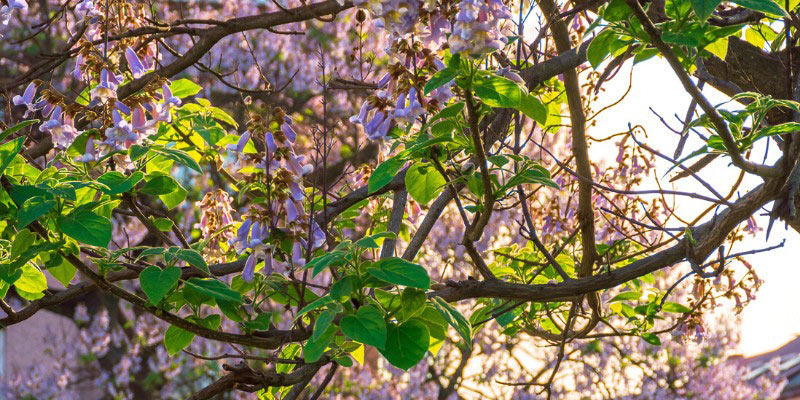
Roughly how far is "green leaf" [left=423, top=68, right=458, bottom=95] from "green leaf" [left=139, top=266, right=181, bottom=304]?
2.66ft

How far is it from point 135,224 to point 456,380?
4.68 m

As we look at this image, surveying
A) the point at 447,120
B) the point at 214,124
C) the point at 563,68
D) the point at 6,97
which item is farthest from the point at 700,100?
the point at 6,97

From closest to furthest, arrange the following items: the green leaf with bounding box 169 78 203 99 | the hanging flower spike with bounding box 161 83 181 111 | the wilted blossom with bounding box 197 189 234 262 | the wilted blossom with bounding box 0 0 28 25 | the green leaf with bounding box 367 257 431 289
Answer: the green leaf with bounding box 367 257 431 289 → the hanging flower spike with bounding box 161 83 181 111 → the green leaf with bounding box 169 78 203 99 → the wilted blossom with bounding box 0 0 28 25 → the wilted blossom with bounding box 197 189 234 262

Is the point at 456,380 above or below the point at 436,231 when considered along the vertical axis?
below

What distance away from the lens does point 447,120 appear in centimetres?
170

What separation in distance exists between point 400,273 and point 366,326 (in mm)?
131

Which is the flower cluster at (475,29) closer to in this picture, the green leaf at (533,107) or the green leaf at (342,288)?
the green leaf at (533,107)

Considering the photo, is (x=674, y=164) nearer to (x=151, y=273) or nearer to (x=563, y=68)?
(x=563, y=68)

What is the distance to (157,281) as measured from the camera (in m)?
1.90

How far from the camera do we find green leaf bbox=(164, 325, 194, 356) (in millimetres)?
2256

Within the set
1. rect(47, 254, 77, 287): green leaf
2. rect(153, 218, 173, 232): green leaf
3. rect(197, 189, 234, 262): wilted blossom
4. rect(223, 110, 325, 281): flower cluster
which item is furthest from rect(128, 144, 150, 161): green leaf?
rect(197, 189, 234, 262): wilted blossom

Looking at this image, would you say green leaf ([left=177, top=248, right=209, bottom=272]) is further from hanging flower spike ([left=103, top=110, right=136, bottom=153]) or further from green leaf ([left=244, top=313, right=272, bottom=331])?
hanging flower spike ([left=103, top=110, right=136, bottom=153])

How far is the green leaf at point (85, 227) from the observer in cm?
181

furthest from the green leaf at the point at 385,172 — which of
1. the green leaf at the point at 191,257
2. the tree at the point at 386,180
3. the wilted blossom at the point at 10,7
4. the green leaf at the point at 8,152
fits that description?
the wilted blossom at the point at 10,7
